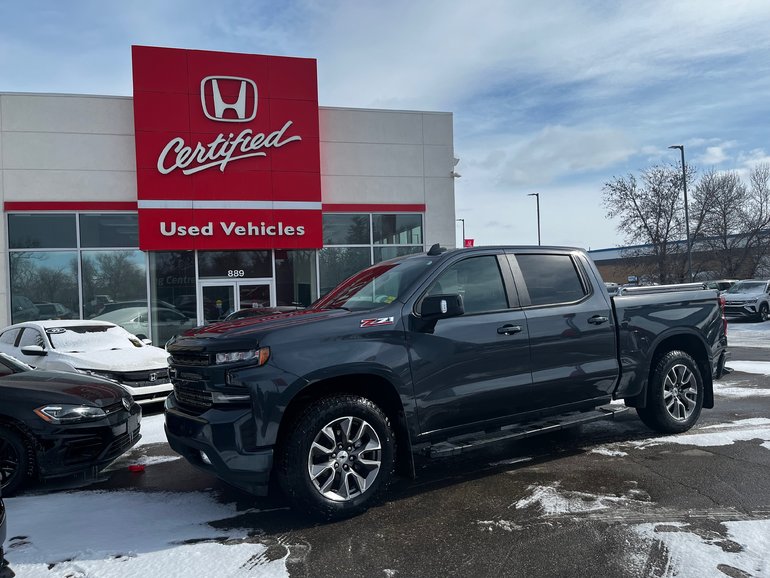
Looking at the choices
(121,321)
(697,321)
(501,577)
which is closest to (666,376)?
(697,321)

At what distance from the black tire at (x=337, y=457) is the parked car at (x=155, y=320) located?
12795mm

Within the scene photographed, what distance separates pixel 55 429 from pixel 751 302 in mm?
27026

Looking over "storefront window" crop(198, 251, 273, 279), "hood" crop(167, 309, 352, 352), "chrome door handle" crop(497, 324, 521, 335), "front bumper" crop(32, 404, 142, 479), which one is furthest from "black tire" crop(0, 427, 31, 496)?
"storefront window" crop(198, 251, 273, 279)

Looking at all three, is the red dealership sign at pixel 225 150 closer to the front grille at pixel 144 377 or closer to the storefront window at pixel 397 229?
the storefront window at pixel 397 229

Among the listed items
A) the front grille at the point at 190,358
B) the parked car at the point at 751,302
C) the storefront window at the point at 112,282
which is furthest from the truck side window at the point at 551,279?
the parked car at the point at 751,302

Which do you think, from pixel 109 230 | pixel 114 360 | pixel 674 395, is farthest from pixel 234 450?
pixel 109 230

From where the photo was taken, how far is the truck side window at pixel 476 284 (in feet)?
16.1

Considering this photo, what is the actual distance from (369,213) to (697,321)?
12271 mm

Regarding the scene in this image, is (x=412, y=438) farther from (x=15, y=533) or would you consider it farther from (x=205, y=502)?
(x=15, y=533)

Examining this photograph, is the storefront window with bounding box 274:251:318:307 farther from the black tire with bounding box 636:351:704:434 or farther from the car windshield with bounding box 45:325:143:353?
the black tire with bounding box 636:351:704:434

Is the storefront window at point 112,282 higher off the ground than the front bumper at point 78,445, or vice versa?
the storefront window at point 112,282

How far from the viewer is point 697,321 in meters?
6.23

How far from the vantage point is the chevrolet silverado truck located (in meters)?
4.03

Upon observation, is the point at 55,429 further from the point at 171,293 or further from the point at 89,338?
the point at 171,293
